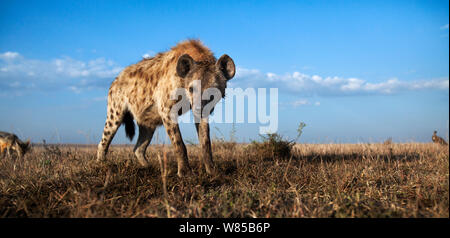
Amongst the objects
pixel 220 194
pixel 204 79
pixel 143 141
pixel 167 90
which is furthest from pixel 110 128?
pixel 220 194

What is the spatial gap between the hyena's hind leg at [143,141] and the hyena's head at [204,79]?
6.24ft

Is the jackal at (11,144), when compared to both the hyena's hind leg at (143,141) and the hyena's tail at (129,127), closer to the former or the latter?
the hyena's tail at (129,127)

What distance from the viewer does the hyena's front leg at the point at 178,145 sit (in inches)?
177

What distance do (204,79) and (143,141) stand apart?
2.48 metres

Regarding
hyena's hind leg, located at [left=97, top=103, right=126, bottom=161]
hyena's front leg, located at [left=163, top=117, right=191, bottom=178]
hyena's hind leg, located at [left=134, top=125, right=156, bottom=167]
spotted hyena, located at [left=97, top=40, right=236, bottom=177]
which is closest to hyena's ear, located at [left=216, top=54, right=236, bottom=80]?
spotted hyena, located at [left=97, top=40, right=236, bottom=177]

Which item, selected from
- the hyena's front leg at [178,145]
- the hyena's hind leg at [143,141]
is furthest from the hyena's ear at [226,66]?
the hyena's hind leg at [143,141]

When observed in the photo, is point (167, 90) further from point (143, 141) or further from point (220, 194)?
point (220, 194)

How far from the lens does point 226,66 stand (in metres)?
4.97

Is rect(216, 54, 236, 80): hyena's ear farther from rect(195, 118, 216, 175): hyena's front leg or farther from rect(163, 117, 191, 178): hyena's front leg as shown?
rect(163, 117, 191, 178): hyena's front leg

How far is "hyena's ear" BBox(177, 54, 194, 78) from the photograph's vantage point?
4.65 m

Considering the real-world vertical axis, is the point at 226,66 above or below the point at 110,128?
above

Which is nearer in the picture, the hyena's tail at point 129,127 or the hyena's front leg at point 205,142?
the hyena's front leg at point 205,142

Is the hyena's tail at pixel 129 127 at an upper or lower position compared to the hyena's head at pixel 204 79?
lower
